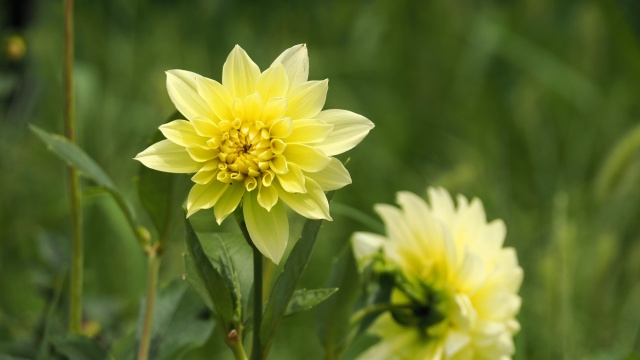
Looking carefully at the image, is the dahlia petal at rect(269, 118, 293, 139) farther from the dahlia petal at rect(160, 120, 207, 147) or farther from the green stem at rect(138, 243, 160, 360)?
the green stem at rect(138, 243, 160, 360)

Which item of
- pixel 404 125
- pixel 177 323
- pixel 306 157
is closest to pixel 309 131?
pixel 306 157

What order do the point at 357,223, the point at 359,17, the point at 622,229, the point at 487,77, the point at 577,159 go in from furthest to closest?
1. the point at 359,17
2. the point at 487,77
3. the point at 577,159
4. the point at 357,223
5. the point at 622,229

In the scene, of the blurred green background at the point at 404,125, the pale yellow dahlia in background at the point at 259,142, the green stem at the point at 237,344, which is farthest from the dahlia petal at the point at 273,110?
the blurred green background at the point at 404,125

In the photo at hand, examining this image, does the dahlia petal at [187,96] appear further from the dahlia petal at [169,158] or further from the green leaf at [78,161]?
the green leaf at [78,161]

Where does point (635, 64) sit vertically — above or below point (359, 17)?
above

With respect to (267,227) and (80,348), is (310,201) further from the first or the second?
(80,348)

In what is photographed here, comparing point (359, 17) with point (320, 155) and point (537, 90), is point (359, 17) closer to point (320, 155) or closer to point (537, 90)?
point (537, 90)

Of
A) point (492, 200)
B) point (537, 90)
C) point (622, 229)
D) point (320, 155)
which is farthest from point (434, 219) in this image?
point (537, 90)
